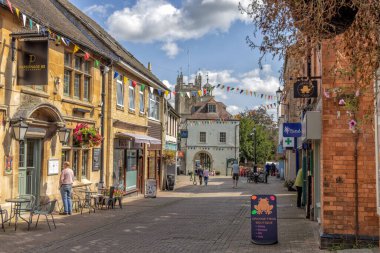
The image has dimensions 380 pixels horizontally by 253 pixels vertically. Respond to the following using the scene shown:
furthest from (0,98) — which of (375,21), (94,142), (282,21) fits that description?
(375,21)

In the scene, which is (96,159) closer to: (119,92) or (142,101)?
(119,92)

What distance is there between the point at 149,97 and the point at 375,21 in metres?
21.9

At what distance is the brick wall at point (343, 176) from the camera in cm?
866

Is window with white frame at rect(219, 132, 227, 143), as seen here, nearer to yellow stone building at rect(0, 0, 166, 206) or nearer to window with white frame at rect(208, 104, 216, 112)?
window with white frame at rect(208, 104, 216, 112)

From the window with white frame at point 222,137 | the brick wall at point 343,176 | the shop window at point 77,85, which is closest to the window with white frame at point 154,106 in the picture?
the shop window at point 77,85

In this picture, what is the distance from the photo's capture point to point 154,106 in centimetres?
2762

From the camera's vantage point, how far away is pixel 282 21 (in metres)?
5.04

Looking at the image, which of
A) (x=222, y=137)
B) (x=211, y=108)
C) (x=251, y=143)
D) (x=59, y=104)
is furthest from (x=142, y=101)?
(x=251, y=143)

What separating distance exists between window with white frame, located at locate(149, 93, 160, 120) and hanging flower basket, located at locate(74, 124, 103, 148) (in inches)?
404

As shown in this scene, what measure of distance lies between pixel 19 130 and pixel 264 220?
6.92 meters

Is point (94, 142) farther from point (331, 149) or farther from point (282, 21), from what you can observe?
point (282, 21)

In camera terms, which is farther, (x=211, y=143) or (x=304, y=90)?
(x=211, y=143)

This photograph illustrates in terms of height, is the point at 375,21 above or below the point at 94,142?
above

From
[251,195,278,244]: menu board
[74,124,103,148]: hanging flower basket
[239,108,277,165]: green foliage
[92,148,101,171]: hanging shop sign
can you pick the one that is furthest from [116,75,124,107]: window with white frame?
[239,108,277,165]: green foliage
